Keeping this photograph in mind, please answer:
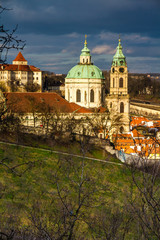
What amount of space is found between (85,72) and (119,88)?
644 centimetres

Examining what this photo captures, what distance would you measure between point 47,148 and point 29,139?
3.10 metres

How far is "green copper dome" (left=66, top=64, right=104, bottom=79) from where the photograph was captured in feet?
220

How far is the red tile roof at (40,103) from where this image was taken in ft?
175

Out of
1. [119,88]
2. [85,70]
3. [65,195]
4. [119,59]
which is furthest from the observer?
[85,70]

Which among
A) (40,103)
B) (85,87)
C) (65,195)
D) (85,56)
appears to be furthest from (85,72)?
(65,195)

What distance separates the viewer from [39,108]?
2087 inches

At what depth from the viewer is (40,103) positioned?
55.4 meters

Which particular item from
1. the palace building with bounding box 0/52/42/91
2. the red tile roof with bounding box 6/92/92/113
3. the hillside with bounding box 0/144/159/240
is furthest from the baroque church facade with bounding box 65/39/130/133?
the palace building with bounding box 0/52/42/91

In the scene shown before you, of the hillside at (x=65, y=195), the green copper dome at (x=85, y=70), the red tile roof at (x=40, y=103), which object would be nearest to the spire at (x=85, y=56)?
the green copper dome at (x=85, y=70)

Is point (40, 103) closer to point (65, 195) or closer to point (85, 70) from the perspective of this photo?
point (85, 70)

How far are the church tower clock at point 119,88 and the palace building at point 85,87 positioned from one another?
2.29 meters

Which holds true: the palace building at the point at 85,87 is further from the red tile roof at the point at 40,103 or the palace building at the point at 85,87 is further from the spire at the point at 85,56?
the red tile roof at the point at 40,103

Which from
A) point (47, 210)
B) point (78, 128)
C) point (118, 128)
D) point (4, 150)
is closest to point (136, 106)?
point (118, 128)

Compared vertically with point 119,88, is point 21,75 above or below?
above
